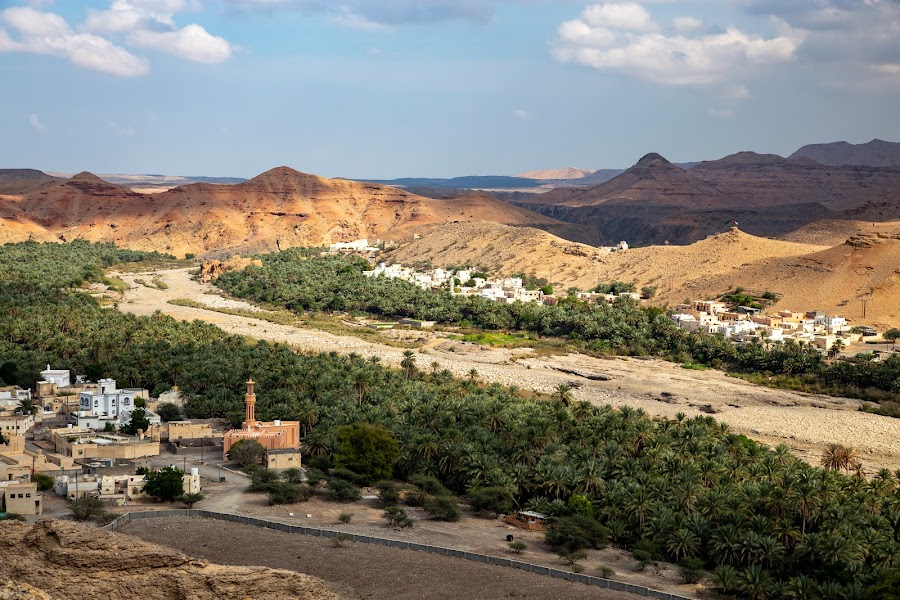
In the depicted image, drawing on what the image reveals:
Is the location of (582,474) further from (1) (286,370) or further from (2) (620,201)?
(2) (620,201)

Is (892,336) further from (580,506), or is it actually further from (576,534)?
(576,534)

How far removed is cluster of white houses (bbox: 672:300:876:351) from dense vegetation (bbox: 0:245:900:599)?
2214cm

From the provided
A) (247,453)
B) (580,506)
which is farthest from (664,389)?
(247,453)

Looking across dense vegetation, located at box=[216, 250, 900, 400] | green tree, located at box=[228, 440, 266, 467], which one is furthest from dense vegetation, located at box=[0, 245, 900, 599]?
dense vegetation, located at box=[216, 250, 900, 400]

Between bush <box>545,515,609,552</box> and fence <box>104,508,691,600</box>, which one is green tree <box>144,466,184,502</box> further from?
bush <box>545,515,609,552</box>

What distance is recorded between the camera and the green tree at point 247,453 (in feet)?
135

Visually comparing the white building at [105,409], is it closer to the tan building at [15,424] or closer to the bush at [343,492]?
the tan building at [15,424]

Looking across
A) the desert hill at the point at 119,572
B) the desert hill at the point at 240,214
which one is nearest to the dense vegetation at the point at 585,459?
the desert hill at the point at 119,572

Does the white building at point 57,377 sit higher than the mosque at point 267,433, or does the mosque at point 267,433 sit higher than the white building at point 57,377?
the white building at point 57,377

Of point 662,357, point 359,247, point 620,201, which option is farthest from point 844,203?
point 662,357

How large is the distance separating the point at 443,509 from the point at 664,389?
25.5 m

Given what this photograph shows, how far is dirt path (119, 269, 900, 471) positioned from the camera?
4828 centimetres

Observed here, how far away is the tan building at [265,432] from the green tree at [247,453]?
1.98 feet

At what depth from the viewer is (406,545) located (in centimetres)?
3228
